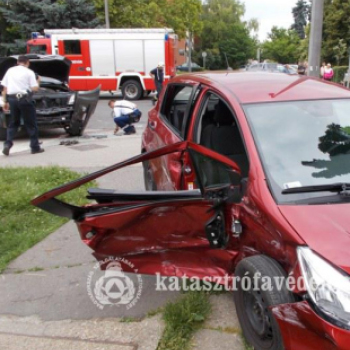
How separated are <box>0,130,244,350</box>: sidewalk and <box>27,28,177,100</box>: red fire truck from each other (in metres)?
16.1

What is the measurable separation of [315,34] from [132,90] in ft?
36.2

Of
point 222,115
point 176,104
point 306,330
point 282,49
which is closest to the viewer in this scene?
point 306,330

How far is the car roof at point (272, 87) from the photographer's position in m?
3.32

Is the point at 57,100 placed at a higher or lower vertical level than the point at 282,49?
higher

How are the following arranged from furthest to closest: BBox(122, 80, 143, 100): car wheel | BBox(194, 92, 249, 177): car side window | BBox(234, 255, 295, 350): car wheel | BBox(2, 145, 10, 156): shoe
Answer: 1. BBox(122, 80, 143, 100): car wheel
2. BBox(2, 145, 10, 156): shoe
3. BBox(194, 92, 249, 177): car side window
4. BBox(234, 255, 295, 350): car wheel

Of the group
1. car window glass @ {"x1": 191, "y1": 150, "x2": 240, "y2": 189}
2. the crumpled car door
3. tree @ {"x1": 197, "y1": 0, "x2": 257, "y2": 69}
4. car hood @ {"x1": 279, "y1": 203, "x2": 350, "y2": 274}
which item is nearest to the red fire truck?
the crumpled car door

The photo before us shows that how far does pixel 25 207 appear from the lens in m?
5.66

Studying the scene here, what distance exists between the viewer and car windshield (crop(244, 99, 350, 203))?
2750mm

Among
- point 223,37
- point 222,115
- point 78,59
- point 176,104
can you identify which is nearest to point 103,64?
point 78,59

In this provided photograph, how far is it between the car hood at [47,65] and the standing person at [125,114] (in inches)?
58.1

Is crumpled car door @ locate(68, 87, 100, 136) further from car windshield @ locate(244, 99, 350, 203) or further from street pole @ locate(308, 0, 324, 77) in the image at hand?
car windshield @ locate(244, 99, 350, 203)

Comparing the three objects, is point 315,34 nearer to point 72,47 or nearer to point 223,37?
point 72,47

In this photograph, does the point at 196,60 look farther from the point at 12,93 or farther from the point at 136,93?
the point at 12,93

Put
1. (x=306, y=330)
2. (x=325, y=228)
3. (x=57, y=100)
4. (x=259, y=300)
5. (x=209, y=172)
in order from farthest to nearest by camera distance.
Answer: (x=57, y=100), (x=209, y=172), (x=259, y=300), (x=325, y=228), (x=306, y=330)
